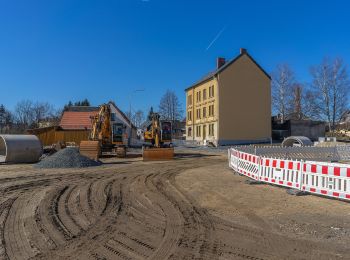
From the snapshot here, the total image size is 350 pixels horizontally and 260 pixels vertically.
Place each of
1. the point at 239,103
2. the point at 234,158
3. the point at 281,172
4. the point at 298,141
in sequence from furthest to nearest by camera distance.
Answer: the point at 239,103
the point at 298,141
the point at 234,158
the point at 281,172

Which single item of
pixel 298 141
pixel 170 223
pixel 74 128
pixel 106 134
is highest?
pixel 74 128

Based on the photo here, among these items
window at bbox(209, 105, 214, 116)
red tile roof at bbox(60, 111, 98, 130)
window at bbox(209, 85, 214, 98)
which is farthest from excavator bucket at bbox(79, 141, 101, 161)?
red tile roof at bbox(60, 111, 98, 130)

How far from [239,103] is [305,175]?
137 ft

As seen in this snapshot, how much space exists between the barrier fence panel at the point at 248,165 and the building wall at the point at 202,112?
Answer: 35.2m

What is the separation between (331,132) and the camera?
59.0 metres

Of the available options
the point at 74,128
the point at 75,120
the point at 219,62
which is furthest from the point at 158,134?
the point at 75,120

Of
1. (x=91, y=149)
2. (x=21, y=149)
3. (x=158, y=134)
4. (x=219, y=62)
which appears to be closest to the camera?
(x=21, y=149)

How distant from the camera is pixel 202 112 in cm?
5872

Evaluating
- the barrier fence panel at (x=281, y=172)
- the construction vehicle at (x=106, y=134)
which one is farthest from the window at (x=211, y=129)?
the barrier fence panel at (x=281, y=172)

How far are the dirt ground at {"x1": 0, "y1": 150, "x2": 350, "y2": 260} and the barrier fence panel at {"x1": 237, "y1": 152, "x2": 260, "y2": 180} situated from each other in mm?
1360

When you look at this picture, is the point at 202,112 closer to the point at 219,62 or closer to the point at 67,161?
the point at 219,62

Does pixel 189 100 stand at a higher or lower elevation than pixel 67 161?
higher

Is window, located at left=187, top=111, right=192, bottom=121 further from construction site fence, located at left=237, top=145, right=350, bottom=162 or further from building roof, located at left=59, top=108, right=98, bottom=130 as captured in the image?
construction site fence, located at left=237, top=145, right=350, bottom=162

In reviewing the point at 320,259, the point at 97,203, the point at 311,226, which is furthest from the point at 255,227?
the point at 97,203
